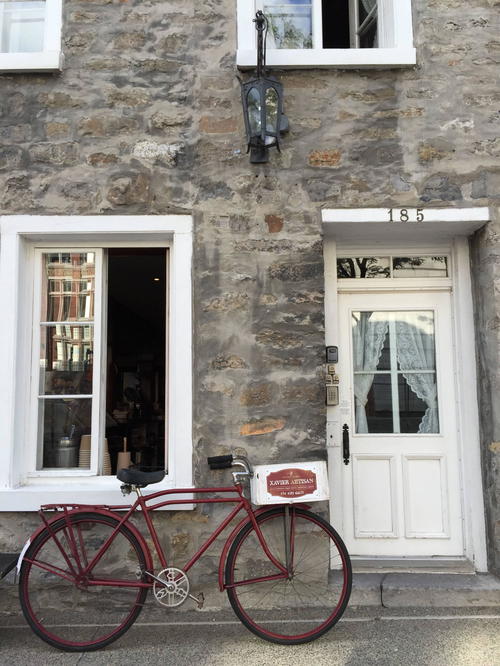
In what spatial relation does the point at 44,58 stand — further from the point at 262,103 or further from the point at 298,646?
the point at 298,646

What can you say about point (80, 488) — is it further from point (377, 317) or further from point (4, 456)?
point (377, 317)

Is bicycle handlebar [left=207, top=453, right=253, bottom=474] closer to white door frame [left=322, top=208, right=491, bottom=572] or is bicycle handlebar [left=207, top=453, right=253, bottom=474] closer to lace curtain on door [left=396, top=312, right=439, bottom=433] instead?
white door frame [left=322, top=208, right=491, bottom=572]

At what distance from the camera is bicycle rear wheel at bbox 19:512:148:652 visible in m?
3.61

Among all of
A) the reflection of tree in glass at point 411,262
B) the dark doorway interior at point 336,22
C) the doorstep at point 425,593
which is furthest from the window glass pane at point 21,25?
the doorstep at point 425,593

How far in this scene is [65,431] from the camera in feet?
14.6

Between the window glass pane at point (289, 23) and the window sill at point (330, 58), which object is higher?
the window glass pane at point (289, 23)

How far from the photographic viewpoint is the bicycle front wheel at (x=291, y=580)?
368 centimetres

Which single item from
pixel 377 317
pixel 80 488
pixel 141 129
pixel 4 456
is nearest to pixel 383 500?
pixel 377 317

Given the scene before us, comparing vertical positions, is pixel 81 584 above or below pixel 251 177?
below

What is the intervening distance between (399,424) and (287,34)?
3.22 m

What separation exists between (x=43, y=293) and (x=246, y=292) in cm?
154

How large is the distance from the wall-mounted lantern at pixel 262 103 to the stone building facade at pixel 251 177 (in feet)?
0.62

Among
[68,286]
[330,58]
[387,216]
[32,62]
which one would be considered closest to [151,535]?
[68,286]

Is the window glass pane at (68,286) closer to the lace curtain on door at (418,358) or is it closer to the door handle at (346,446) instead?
the door handle at (346,446)
